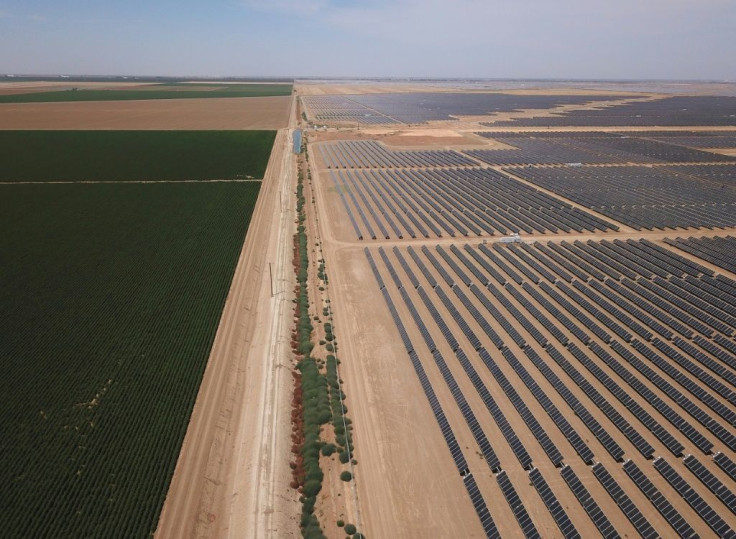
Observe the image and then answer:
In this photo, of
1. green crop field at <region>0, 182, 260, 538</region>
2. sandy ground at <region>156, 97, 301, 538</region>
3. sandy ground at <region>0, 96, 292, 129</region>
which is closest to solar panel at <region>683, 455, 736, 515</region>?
sandy ground at <region>156, 97, 301, 538</region>

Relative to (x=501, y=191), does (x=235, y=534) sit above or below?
below

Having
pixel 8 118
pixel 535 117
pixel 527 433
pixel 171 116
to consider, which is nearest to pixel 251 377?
pixel 527 433

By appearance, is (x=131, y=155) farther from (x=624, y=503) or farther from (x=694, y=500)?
(x=694, y=500)

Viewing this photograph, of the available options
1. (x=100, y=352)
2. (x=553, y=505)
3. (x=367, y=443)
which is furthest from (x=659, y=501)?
(x=100, y=352)

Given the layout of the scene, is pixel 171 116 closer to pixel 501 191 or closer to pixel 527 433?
pixel 501 191

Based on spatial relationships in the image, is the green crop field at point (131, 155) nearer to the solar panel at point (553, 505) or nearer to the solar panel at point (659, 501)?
the solar panel at point (553, 505)

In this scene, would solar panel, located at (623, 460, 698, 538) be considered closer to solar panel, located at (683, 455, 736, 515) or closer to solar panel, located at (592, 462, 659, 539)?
solar panel, located at (592, 462, 659, 539)
